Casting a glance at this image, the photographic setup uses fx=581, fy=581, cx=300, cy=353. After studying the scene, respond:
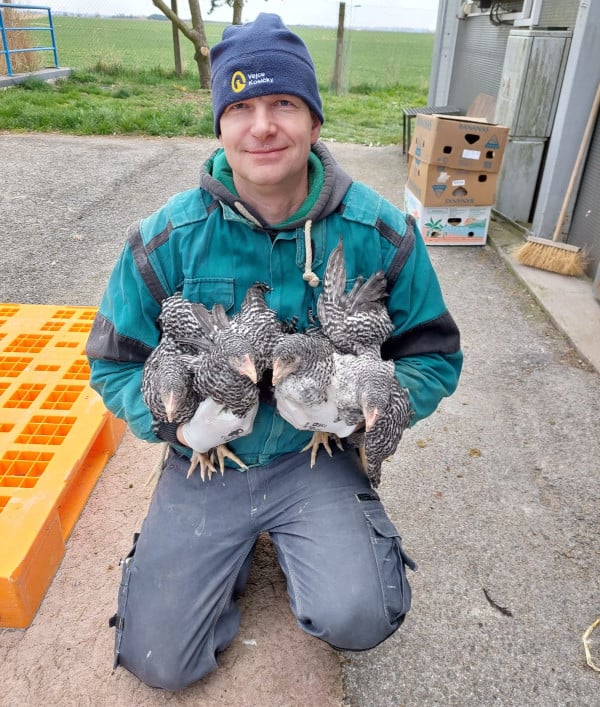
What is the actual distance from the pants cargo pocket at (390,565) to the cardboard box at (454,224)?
444 cm

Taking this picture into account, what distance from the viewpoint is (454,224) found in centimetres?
619

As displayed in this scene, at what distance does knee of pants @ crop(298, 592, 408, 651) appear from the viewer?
78.1 inches

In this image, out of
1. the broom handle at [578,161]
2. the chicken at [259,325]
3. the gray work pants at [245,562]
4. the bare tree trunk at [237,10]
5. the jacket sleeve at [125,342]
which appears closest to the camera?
the chicken at [259,325]

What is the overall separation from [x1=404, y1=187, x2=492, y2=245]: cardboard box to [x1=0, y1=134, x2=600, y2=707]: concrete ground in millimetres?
1493

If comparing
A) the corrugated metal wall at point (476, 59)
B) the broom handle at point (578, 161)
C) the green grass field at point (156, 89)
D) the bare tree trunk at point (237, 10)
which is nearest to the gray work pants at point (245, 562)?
the broom handle at point (578, 161)

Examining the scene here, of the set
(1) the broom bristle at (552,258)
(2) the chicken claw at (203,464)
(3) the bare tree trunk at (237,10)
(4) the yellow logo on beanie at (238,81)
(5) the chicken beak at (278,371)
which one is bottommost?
(1) the broom bristle at (552,258)

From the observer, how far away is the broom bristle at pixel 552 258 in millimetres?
5285

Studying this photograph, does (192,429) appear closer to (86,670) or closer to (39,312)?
(86,670)

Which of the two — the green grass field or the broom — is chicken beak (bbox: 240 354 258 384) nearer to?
the broom

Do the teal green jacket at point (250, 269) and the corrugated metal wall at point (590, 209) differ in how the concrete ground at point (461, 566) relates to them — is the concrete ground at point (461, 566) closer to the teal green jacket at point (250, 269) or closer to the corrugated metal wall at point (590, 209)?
the corrugated metal wall at point (590, 209)

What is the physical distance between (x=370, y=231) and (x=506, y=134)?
4422 millimetres

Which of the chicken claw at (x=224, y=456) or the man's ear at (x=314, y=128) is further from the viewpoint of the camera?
the chicken claw at (x=224, y=456)

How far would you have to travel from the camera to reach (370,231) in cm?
217

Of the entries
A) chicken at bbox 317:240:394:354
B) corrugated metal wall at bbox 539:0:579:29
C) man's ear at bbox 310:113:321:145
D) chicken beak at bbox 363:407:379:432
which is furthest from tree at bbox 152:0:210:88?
chicken beak at bbox 363:407:379:432
